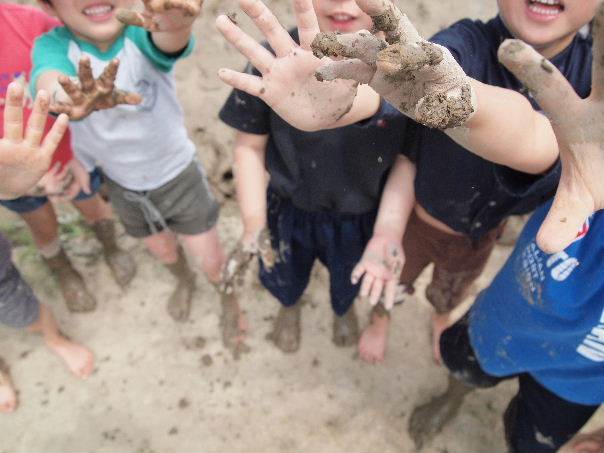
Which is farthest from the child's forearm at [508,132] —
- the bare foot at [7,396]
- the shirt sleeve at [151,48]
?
the bare foot at [7,396]

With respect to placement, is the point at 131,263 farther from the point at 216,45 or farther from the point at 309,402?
the point at 216,45

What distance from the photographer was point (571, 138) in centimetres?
67

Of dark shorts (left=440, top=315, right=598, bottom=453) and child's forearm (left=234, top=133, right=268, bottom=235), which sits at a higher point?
child's forearm (left=234, top=133, right=268, bottom=235)

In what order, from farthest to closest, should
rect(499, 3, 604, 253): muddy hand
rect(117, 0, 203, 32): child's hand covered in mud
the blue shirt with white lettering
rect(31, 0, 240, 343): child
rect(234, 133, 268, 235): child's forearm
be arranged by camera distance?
rect(234, 133, 268, 235): child's forearm, rect(31, 0, 240, 343): child, rect(117, 0, 203, 32): child's hand covered in mud, the blue shirt with white lettering, rect(499, 3, 604, 253): muddy hand

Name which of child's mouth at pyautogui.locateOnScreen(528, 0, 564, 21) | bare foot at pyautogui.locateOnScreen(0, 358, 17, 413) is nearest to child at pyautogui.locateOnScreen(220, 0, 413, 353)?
child's mouth at pyautogui.locateOnScreen(528, 0, 564, 21)

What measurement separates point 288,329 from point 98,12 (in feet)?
4.34

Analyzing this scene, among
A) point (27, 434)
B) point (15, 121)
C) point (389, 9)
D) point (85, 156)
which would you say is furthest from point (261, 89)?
point (27, 434)

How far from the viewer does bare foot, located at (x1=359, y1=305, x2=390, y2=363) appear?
197cm

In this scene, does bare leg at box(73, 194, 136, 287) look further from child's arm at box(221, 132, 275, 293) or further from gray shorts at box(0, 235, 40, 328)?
child's arm at box(221, 132, 275, 293)

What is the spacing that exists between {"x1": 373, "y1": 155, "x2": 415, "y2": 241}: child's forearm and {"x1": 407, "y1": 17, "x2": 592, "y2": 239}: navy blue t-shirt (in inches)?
1.3

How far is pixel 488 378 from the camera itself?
1.43 m

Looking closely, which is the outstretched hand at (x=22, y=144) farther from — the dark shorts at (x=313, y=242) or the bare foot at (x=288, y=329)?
the bare foot at (x=288, y=329)

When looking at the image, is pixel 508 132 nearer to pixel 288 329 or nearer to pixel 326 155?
pixel 326 155

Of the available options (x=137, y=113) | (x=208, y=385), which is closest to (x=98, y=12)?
(x=137, y=113)
